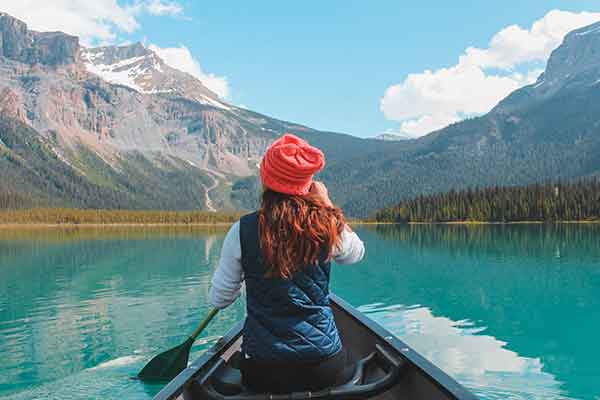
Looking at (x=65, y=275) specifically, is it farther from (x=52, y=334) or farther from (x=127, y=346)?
(x=127, y=346)

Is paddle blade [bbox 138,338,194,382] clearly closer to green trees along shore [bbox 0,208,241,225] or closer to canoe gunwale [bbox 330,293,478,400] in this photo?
canoe gunwale [bbox 330,293,478,400]

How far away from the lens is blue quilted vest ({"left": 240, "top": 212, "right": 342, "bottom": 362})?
426cm

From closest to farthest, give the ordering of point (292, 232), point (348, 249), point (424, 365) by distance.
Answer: point (292, 232) → point (348, 249) → point (424, 365)

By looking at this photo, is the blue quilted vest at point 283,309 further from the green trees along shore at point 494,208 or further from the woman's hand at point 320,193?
the green trees along shore at point 494,208

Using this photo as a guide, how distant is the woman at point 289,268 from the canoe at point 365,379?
34 centimetres

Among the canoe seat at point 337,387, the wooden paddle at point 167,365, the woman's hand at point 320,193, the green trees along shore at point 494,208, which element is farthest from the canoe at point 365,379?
the green trees along shore at point 494,208

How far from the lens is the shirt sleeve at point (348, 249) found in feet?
14.8

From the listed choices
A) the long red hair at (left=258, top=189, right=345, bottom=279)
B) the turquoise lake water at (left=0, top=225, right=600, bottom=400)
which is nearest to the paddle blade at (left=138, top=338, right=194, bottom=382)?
the turquoise lake water at (left=0, top=225, right=600, bottom=400)

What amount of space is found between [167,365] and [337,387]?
486 centimetres

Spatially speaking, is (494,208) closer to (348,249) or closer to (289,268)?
(348,249)

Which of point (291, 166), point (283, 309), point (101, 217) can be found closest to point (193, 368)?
→ point (283, 309)

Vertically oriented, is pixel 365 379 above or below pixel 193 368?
below

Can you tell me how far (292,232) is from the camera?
162 inches

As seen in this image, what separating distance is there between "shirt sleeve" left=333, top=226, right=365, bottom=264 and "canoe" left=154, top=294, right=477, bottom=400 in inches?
48.5
